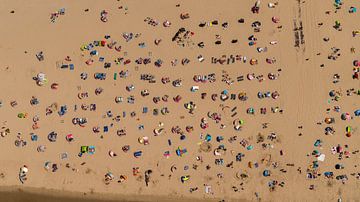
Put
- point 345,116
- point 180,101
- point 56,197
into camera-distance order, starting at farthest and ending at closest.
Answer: point 56,197 < point 180,101 < point 345,116

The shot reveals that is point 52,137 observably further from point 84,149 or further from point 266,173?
point 266,173

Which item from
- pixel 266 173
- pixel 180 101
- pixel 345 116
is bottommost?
Result: pixel 266 173

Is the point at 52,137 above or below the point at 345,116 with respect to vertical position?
below

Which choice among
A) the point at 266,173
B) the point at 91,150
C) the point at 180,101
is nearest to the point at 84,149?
the point at 91,150

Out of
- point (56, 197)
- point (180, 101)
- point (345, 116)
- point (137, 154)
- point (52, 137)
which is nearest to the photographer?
point (345, 116)

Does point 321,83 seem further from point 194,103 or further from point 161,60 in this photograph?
point 161,60

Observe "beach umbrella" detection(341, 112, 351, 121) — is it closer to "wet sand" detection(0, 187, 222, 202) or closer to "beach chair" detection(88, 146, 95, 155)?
"wet sand" detection(0, 187, 222, 202)

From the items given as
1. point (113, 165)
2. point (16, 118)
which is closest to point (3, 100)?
point (16, 118)

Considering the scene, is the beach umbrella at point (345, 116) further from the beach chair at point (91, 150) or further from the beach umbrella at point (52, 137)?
the beach umbrella at point (52, 137)

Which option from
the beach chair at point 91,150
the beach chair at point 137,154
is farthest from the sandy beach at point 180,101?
the beach chair at point 91,150
